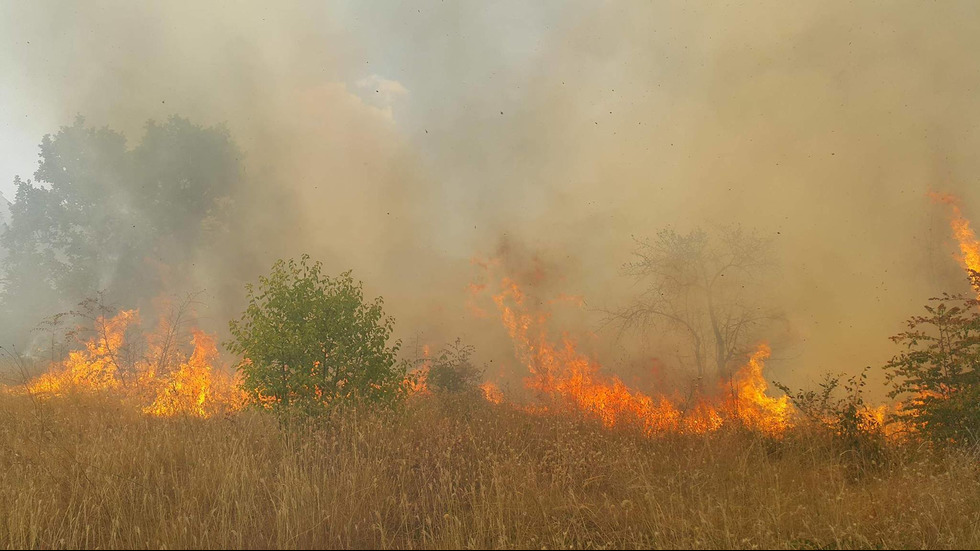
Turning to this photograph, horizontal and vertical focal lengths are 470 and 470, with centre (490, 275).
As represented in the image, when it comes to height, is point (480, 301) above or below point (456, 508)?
above

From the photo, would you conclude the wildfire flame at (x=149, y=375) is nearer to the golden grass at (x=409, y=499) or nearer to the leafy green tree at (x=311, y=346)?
the leafy green tree at (x=311, y=346)

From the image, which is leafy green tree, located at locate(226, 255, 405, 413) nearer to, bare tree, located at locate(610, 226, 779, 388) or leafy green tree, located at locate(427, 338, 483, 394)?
leafy green tree, located at locate(427, 338, 483, 394)

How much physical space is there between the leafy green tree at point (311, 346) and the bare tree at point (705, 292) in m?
12.5

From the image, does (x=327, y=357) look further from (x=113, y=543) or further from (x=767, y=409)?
(x=767, y=409)

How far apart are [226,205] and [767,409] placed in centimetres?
2794

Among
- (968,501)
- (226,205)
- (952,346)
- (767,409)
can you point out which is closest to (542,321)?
(767,409)

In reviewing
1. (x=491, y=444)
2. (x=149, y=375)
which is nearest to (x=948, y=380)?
(x=491, y=444)

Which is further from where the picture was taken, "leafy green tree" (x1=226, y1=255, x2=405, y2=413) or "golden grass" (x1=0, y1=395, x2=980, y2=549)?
"leafy green tree" (x1=226, y1=255, x2=405, y2=413)

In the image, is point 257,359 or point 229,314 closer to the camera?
point 257,359

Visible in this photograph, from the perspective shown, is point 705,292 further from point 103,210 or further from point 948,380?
point 103,210

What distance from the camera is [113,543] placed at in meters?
3.77

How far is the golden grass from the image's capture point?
401 cm

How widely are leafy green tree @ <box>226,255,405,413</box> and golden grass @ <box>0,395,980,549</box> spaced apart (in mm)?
553

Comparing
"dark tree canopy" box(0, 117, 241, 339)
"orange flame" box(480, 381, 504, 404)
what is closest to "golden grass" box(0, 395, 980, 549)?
"orange flame" box(480, 381, 504, 404)
